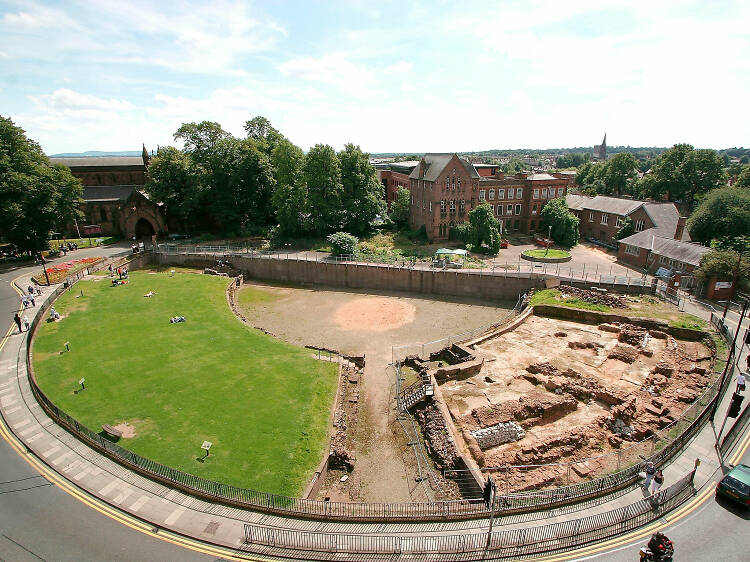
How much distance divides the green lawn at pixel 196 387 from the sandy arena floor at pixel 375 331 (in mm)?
3053

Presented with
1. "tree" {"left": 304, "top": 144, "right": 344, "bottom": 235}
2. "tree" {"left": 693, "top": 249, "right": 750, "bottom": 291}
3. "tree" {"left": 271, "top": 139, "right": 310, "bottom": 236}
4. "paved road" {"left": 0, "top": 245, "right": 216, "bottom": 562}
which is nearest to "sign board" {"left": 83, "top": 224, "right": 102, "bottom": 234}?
"tree" {"left": 271, "top": 139, "right": 310, "bottom": 236}

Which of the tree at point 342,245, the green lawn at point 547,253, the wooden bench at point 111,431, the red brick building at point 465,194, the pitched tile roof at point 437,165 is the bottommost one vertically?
the wooden bench at point 111,431

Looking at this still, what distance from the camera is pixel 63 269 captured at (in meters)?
51.0

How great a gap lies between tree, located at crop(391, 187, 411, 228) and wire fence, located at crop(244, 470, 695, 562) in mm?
61944

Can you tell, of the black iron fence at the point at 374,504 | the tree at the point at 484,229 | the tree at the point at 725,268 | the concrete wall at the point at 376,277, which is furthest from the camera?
the tree at the point at 484,229

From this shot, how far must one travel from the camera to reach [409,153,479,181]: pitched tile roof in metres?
66.8

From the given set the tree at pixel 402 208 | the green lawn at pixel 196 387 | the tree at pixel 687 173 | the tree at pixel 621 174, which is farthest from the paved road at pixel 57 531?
the tree at pixel 621 174

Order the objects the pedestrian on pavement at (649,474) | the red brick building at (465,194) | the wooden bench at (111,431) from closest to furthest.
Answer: the pedestrian on pavement at (649,474) → the wooden bench at (111,431) → the red brick building at (465,194)

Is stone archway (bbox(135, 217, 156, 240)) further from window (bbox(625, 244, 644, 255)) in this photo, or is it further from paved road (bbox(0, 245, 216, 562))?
window (bbox(625, 244, 644, 255))

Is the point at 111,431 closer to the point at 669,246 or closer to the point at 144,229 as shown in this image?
the point at 144,229

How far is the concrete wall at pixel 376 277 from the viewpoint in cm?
4975

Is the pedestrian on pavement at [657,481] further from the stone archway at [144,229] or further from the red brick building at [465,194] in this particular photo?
the stone archway at [144,229]

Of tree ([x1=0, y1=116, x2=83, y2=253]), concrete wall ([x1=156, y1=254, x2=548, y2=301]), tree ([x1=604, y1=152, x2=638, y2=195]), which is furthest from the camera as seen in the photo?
tree ([x1=604, y1=152, x2=638, y2=195])

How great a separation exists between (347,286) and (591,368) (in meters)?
32.3
